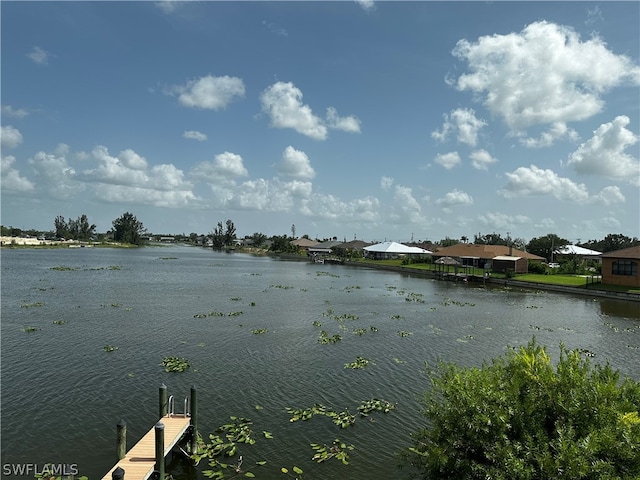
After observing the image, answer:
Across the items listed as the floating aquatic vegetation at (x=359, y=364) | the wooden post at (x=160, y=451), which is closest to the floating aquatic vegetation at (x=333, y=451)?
the wooden post at (x=160, y=451)

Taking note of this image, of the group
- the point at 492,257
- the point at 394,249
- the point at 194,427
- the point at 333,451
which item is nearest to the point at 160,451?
the point at 194,427

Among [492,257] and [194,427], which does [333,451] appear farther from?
[492,257]

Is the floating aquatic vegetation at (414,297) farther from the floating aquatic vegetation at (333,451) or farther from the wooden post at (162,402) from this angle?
the wooden post at (162,402)

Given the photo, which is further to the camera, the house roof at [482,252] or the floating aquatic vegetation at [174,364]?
the house roof at [482,252]

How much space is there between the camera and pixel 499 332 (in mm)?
29781

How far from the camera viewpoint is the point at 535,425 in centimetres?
811

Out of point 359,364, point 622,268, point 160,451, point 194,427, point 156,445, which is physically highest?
point 622,268

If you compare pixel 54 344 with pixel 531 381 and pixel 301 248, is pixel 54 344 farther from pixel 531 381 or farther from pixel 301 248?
pixel 301 248

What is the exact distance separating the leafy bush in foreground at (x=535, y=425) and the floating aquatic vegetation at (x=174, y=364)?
43.5 feet

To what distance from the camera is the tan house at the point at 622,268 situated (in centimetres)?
4938

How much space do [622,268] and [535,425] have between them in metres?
54.1

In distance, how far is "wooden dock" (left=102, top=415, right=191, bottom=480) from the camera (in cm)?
1032

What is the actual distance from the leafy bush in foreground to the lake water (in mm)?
3712

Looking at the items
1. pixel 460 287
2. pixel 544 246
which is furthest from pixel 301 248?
pixel 460 287
